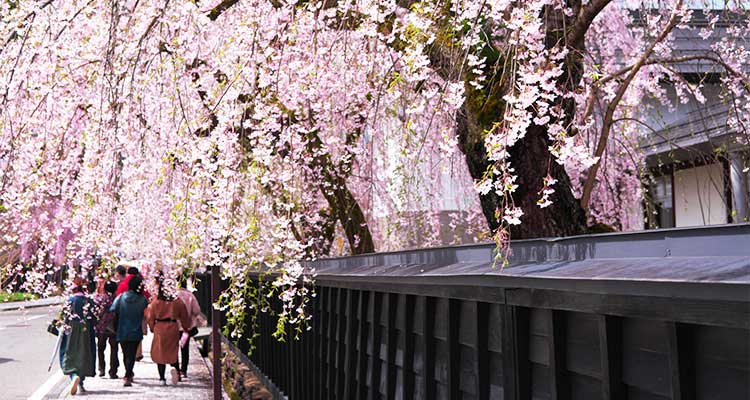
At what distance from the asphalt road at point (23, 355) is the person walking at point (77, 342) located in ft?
2.34

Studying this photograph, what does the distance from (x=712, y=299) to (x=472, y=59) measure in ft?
9.49

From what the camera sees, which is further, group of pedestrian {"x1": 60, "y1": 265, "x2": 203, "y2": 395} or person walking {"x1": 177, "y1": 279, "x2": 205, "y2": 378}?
person walking {"x1": 177, "y1": 279, "x2": 205, "y2": 378}

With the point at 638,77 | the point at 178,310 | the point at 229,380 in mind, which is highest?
the point at 638,77

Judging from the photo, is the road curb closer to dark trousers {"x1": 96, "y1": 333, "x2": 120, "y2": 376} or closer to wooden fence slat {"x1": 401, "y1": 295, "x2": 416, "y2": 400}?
dark trousers {"x1": 96, "y1": 333, "x2": 120, "y2": 376}

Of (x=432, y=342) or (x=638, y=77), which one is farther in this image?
(x=638, y=77)

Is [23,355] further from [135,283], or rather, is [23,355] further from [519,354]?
[519,354]

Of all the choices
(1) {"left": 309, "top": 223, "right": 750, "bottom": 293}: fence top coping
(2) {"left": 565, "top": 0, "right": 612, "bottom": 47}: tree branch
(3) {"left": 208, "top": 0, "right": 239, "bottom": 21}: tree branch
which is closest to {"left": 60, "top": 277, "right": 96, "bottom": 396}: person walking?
(3) {"left": 208, "top": 0, "right": 239, "bottom": 21}: tree branch

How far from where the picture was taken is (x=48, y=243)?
42.3 ft

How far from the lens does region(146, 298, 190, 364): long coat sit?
1321cm

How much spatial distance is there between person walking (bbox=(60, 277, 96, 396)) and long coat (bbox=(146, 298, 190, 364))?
876 mm

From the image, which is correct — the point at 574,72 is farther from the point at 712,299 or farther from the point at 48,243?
the point at 48,243

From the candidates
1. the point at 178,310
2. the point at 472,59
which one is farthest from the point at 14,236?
the point at 472,59

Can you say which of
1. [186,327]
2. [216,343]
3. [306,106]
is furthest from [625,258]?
[186,327]

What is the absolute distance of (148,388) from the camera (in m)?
12.9
